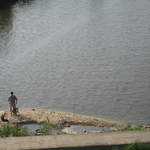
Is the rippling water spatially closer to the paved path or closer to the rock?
the rock

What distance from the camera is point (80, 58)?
24781mm

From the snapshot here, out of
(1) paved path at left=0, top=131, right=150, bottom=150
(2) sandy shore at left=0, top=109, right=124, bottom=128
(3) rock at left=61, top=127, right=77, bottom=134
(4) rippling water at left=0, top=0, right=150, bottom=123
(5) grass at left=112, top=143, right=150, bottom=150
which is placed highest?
(4) rippling water at left=0, top=0, right=150, bottom=123

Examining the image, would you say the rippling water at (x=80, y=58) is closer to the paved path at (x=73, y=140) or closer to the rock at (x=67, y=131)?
the rock at (x=67, y=131)

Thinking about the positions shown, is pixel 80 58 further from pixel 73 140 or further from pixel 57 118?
pixel 73 140

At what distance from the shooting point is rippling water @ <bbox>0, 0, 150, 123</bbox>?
18.8 metres

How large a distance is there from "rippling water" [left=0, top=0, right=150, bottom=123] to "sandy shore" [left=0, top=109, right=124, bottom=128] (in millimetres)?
1178

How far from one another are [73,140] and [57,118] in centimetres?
1008

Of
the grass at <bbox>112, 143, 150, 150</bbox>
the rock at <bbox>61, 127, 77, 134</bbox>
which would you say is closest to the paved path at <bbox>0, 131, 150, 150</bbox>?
the grass at <bbox>112, 143, 150, 150</bbox>

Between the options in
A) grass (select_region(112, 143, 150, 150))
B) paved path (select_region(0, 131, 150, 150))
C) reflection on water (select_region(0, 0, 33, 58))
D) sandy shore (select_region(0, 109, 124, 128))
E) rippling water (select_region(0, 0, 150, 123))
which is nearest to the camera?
grass (select_region(112, 143, 150, 150))

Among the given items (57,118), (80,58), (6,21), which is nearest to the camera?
(57,118)

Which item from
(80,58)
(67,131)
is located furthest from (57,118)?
(80,58)

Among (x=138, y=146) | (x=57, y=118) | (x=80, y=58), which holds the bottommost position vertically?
(x=57, y=118)

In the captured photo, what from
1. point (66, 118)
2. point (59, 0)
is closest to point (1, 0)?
point (59, 0)

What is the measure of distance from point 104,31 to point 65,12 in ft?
25.0
